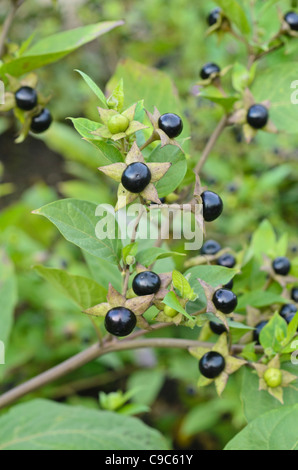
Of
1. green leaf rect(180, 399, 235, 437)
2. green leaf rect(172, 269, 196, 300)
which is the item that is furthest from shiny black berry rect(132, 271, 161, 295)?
green leaf rect(180, 399, 235, 437)

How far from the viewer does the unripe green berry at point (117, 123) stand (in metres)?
0.72

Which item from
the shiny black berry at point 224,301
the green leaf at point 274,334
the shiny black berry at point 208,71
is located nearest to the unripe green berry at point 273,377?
the green leaf at point 274,334

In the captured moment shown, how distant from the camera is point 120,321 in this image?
0.71 meters

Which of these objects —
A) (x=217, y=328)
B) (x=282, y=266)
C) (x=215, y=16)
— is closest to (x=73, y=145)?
(x=215, y=16)

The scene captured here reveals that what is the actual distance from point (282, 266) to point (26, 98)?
63 cm

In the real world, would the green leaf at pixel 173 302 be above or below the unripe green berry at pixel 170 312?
above

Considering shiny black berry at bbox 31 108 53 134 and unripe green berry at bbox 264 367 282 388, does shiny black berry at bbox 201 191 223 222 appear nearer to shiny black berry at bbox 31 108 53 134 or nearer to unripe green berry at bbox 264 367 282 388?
unripe green berry at bbox 264 367 282 388

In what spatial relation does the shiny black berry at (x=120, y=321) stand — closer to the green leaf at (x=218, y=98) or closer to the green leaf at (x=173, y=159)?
the green leaf at (x=173, y=159)

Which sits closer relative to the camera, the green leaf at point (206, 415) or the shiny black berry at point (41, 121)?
the shiny black berry at point (41, 121)

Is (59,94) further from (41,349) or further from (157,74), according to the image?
(157,74)

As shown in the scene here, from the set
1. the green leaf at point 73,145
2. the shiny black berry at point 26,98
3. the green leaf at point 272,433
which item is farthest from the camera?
the green leaf at point 73,145

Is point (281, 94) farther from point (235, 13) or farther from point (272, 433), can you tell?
point (272, 433)

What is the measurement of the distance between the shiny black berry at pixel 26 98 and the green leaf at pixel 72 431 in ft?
2.44

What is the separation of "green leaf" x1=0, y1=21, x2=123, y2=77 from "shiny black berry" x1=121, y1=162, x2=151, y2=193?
422mm
